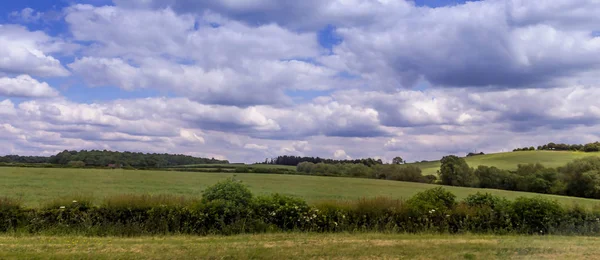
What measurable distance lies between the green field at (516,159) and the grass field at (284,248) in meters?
88.4

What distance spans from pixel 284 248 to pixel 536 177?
2913 inches

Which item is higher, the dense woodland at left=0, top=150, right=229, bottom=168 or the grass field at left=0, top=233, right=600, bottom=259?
the dense woodland at left=0, top=150, right=229, bottom=168

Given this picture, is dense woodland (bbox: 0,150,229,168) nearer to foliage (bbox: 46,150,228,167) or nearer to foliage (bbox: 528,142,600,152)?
foliage (bbox: 46,150,228,167)

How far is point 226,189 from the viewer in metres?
14.2

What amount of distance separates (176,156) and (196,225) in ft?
310

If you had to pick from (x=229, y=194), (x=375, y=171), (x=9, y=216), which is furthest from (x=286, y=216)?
(x=375, y=171)

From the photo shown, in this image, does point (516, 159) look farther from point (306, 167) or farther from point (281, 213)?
point (281, 213)

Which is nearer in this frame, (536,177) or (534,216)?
(534,216)

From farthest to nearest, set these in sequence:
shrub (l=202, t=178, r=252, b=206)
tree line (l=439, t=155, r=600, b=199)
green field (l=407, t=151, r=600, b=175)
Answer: green field (l=407, t=151, r=600, b=175) → tree line (l=439, t=155, r=600, b=199) → shrub (l=202, t=178, r=252, b=206)

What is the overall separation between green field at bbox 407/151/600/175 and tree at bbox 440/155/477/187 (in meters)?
11.9

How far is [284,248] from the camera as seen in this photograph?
1042 cm

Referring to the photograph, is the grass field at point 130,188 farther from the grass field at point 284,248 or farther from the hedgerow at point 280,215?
the grass field at point 284,248

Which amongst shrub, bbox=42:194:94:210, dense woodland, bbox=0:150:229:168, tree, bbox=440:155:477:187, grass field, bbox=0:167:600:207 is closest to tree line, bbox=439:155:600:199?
tree, bbox=440:155:477:187

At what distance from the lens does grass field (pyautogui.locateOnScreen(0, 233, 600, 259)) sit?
30.7 ft
